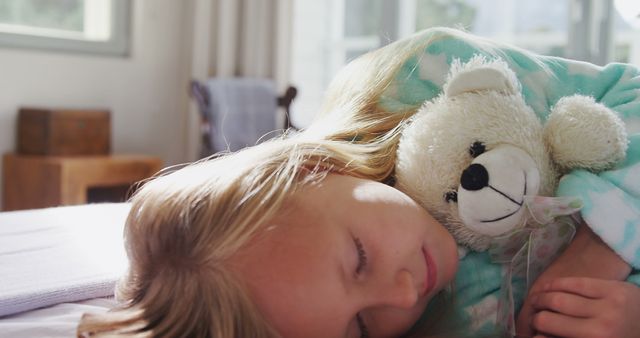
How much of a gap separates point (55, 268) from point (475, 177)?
0.70 metres

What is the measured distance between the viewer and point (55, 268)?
1128 mm

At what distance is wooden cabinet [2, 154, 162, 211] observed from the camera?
2.99m

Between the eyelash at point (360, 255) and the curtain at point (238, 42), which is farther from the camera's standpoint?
the curtain at point (238, 42)

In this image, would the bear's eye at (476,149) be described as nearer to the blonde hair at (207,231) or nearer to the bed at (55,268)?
the blonde hair at (207,231)

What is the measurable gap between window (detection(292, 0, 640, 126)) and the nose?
4.73 ft

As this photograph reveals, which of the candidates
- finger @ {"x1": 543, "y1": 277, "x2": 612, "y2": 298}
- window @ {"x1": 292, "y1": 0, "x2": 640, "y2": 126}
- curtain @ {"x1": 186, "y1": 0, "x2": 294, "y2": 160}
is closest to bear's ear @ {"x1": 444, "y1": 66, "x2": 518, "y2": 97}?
finger @ {"x1": 543, "y1": 277, "x2": 612, "y2": 298}

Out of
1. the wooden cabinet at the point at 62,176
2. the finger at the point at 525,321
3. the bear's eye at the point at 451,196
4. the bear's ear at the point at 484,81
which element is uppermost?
the bear's ear at the point at 484,81

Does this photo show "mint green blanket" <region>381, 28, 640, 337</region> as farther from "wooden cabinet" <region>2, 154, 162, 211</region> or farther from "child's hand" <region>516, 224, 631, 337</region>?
"wooden cabinet" <region>2, 154, 162, 211</region>

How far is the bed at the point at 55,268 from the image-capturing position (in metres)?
0.97

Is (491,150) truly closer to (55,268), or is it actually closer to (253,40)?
(55,268)

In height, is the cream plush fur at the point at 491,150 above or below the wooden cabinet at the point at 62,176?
above

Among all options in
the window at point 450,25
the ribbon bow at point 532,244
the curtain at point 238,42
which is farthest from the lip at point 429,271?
the curtain at point 238,42

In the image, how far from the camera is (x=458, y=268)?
95cm

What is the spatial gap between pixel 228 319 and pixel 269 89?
9.64 feet
